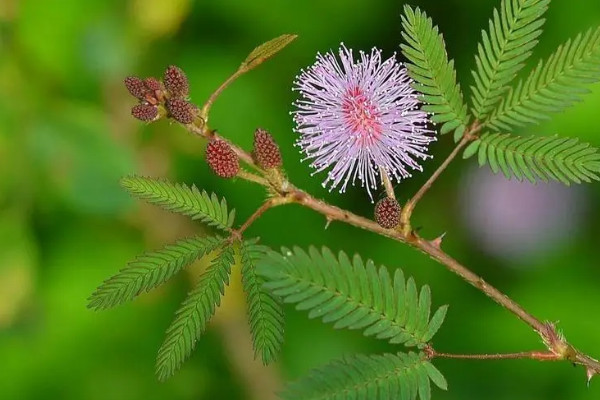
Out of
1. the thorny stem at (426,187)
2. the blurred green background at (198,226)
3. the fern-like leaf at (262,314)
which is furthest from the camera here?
the blurred green background at (198,226)

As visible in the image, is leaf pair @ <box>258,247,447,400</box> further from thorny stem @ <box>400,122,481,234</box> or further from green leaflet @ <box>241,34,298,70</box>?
green leaflet @ <box>241,34,298,70</box>

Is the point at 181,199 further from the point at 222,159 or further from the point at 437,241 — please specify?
the point at 437,241

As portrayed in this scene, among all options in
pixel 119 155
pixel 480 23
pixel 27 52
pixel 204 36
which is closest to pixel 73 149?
pixel 119 155

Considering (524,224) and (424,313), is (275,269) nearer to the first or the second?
(424,313)

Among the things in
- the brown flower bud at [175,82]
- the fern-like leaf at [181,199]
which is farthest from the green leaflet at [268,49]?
the fern-like leaf at [181,199]

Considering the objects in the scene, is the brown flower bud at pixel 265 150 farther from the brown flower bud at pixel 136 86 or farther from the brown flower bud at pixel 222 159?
the brown flower bud at pixel 136 86
